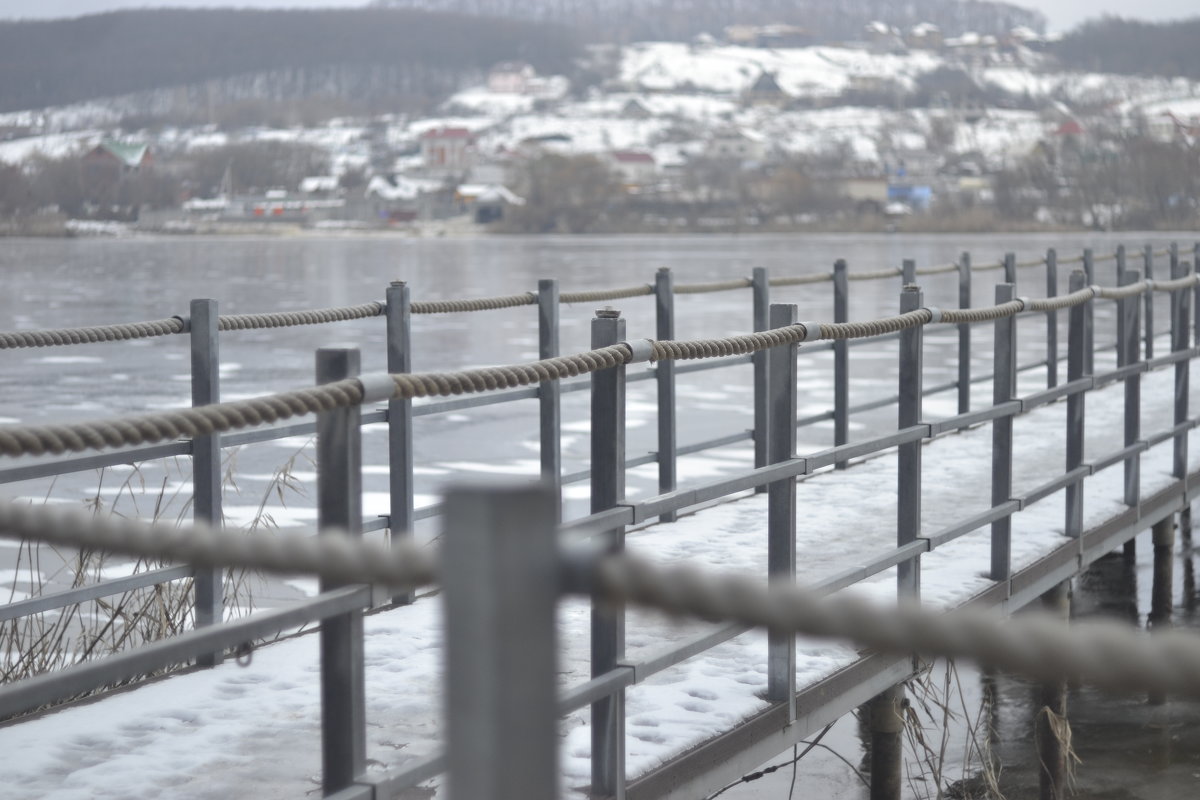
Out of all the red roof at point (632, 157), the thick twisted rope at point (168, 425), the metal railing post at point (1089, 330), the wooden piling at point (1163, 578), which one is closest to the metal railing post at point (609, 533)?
the thick twisted rope at point (168, 425)

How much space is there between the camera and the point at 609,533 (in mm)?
3188

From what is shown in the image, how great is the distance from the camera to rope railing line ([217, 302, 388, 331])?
5102 mm

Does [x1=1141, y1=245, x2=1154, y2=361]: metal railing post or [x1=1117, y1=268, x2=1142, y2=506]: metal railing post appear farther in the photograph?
[x1=1141, y1=245, x2=1154, y2=361]: metal railing post

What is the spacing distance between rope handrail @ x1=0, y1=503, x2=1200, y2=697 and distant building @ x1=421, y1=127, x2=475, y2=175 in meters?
176

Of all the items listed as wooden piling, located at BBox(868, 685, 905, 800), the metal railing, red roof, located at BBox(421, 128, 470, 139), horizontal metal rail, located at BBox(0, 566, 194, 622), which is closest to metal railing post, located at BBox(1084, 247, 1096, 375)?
the metal railing

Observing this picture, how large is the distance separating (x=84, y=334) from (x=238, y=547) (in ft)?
11.7

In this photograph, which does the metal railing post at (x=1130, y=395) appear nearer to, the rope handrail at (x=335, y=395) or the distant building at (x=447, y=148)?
the rope handrail at (x=335, y=395)

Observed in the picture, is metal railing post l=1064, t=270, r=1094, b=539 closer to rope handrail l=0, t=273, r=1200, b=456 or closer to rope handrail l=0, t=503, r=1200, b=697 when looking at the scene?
rope handrail l=0, t=273, r=1200, b=456

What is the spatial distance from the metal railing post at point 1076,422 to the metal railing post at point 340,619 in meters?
3.85

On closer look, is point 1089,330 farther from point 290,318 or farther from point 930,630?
point 930,630

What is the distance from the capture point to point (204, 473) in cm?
444

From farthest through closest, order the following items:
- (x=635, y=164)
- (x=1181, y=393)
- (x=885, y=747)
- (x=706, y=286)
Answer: (x=635, y=164), (x=706, y=286), (x=1181, y=393), (x=885, y=747)

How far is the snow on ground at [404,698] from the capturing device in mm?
3379

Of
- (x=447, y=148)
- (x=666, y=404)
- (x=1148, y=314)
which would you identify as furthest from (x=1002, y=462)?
(x=447, y=148)
